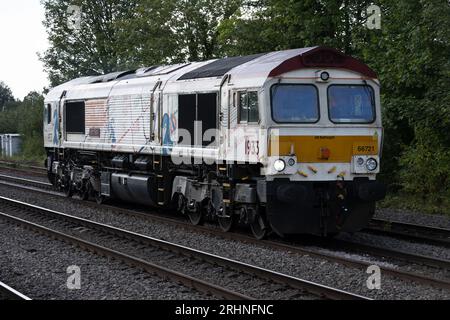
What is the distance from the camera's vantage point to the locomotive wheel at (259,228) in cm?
1223

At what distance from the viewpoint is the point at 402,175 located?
1814 centimetres

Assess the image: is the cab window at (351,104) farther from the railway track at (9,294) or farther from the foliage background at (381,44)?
the railway track at (9,294)

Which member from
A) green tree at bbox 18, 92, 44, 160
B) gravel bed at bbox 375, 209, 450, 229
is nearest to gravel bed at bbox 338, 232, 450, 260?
gravel bed at bbox 375, 209, 450, 229

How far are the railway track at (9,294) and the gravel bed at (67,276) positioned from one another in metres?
0.21

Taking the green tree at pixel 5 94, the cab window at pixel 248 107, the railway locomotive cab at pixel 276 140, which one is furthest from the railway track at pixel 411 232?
the green tree at pixel 5 94

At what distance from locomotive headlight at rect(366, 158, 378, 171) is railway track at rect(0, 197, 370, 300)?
3.30m

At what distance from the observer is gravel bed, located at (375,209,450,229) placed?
14766mm

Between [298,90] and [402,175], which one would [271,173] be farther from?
[402,175]

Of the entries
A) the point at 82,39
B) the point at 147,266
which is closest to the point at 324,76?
the point at 147,266

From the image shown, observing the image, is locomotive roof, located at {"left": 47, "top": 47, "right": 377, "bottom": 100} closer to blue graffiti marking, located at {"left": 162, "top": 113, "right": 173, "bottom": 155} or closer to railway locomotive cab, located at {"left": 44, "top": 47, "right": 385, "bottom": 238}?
railway locomotive cab, located at {"left": 44, "top": 47, "right": 385, "bottom": 238}

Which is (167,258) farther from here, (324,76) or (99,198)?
(99,198)
